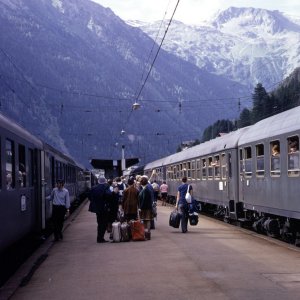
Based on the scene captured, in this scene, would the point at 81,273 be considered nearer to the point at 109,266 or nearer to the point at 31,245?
the point at 109,266

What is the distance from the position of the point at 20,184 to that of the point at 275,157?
21.2 ft

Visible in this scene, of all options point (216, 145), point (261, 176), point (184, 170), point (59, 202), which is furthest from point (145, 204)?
point (184, 170)

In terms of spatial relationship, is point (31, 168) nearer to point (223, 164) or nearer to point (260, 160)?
point (260, 160)

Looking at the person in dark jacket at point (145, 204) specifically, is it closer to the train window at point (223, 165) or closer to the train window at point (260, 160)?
the train window at point (260, 160)

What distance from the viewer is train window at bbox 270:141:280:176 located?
1702 cm

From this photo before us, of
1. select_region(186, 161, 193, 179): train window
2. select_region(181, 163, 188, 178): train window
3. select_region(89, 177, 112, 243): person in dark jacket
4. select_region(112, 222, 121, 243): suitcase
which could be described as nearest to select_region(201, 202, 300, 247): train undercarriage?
select_region(112, 222, 121, 243): suitcase

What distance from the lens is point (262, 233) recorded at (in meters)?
21.1

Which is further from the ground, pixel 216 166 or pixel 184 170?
pixel 184 170

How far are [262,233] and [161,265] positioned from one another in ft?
28.4

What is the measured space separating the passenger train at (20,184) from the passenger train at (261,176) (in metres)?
6.05

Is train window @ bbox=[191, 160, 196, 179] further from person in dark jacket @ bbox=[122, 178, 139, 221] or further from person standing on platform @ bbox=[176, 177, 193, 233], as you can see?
person in dark jacket @ bbox=[122, 178, 139, 221]

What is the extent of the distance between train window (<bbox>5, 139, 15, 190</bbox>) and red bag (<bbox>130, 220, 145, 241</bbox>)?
5.90 meters

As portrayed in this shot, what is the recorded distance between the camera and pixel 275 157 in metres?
17.2

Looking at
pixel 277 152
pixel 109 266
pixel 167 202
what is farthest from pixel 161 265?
pixel 167 202
